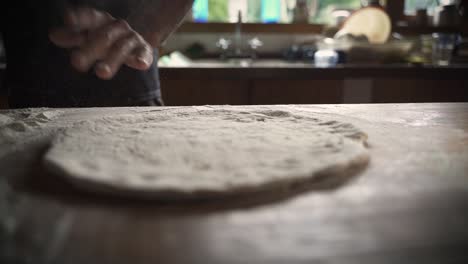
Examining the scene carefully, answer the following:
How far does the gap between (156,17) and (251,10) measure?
134cm

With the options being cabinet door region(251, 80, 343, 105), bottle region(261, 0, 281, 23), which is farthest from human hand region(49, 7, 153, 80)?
bottle region(261, 0, 281, 23)

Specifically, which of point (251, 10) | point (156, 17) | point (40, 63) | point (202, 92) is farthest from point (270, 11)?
point (40, 63)

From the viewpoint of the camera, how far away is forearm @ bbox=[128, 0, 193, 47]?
115 cm

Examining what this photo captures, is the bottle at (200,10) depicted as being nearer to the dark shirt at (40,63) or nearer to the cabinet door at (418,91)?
the cabinet door at (418,91)

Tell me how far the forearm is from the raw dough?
1.31 feet

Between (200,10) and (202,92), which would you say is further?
(200,10)

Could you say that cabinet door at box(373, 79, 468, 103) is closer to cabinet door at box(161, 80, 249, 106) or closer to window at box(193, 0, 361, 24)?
cabinet door at box(161, 80, 249, 106)

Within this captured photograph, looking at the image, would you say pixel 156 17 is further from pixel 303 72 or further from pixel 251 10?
pixel 251 10

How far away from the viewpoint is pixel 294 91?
65.5 inches

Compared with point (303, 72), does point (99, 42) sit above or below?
above

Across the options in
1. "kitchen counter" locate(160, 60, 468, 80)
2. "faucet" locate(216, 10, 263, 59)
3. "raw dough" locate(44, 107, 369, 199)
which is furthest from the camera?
"faucet" locate(216, 10, 263, 59)

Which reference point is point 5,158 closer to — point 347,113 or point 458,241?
point 458,241

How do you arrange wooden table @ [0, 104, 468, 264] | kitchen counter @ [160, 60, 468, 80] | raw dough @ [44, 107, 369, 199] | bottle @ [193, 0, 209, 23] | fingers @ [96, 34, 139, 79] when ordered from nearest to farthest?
wooden table @ [0, 104, 468, 264] → raw dough @ [44, 107, 369, 199] → fingers @ [96, 34, 139, 79] → kitchen counter @ [160, 60, 468, 80] → bottle @ [193, 0, 209, 23]

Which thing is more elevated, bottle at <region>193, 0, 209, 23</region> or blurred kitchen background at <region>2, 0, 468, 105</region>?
bottle at <region>193, 0, 209, 23</region>
